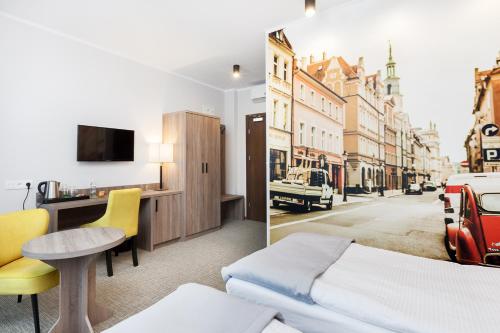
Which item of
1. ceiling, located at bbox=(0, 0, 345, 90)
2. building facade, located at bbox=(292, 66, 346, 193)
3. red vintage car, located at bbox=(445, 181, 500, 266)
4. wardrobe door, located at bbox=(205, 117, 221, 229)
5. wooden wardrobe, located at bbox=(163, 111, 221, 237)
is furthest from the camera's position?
wardrobe door, located at bbox=(205, 117, 221, 229)

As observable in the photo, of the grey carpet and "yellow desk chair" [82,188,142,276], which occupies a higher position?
"yellow desk chair" [82,188,142,276]

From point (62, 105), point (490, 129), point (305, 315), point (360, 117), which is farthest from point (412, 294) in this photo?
point (62, 105)

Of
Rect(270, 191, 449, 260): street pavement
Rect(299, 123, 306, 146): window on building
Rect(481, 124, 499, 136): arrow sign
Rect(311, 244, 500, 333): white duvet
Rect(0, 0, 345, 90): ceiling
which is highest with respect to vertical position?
Rect(0, 0, 345, 90): ceiling

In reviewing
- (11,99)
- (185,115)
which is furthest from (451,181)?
(11,99)

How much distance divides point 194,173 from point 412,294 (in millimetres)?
3469

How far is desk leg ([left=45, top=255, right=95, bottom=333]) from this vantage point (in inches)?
72.7

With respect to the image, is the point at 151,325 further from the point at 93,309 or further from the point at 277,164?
the point at 277,164

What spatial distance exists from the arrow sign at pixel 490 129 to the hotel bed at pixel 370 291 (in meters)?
1.03

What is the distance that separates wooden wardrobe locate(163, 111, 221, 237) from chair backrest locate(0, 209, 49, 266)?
2013mm

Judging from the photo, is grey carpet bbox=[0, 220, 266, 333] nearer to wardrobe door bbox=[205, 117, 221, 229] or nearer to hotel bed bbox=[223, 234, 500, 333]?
wardrobe door bbox=[205, 117, 221, 229]

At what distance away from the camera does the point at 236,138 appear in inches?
229

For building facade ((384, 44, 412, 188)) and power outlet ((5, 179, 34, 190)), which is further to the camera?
power outlet ((5, 179, 34, 190))

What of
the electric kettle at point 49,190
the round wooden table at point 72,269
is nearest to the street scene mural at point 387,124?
the round wooden table at point 72,269

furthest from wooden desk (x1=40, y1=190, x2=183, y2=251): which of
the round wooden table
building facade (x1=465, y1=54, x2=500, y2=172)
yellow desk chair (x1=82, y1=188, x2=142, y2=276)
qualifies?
building facade (x1=465, y1=54, x2=500, y2=172)
